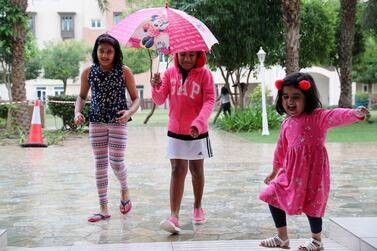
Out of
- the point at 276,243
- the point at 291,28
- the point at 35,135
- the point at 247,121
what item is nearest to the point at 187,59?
the point at 276,243

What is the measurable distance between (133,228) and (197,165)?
84 cm

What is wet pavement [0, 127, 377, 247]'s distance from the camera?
4.96m

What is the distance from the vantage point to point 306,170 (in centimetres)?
382

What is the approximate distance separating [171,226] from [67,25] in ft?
164

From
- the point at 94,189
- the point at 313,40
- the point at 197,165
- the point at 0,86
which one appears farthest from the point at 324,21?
the point at 0,86

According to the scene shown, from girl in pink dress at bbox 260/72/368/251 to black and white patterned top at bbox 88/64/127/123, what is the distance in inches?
71.3

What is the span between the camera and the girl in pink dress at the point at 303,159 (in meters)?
3.82

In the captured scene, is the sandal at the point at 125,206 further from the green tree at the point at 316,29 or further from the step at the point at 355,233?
the green tree at the point at 316,29

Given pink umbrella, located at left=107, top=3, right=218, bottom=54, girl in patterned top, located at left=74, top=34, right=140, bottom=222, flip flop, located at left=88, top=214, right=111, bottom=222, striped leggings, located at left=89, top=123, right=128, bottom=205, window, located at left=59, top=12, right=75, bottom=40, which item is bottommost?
flip flop, located at left=88, top=214, right=111, bottom=222

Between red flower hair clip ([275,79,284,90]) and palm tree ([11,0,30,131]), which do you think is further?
palm tree ([11,0,30,131])

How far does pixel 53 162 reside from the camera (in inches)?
419

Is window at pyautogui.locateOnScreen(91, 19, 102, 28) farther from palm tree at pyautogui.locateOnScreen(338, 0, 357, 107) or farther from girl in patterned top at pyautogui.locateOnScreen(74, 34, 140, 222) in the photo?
girl in patterned top at pyautogui.locateOnScreen(74, 34, 140, 222)

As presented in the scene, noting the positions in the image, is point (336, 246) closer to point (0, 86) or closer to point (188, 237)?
point (188, 237)

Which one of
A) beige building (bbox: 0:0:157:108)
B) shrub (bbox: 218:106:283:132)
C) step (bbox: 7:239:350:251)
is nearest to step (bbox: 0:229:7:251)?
step (bbox: 7:239:350:251)
